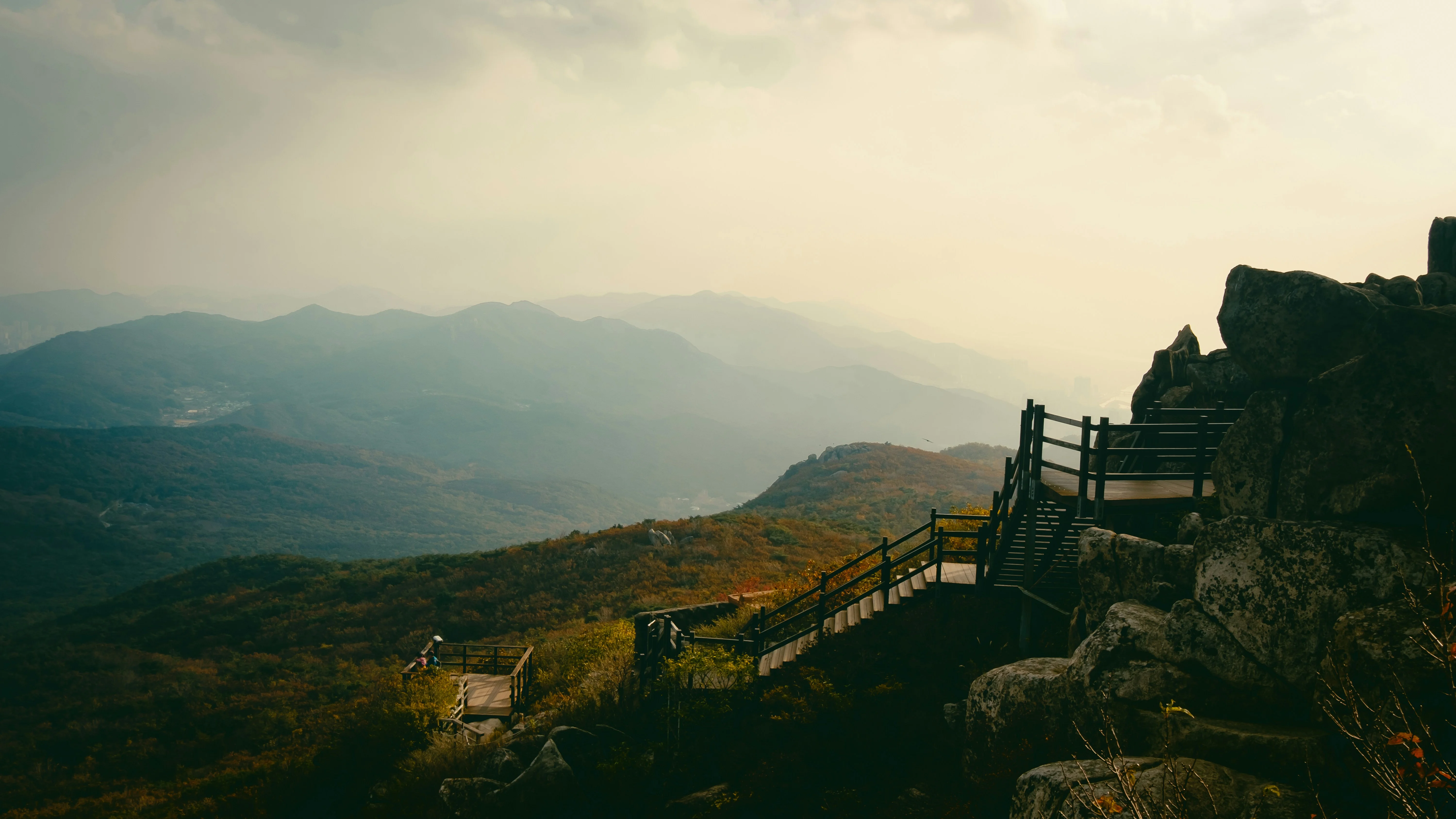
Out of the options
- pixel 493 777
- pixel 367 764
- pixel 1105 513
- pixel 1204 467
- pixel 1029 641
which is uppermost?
pixel 1204 467

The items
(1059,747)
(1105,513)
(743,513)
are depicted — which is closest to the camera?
(1059,747)

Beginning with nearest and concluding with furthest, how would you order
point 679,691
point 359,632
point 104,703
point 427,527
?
1. point 679,691
2. point 104,703
3. point 359,632
4. point 427,527

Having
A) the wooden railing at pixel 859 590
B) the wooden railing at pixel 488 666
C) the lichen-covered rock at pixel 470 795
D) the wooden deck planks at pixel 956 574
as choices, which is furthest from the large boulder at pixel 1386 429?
the wooden railing at pixel 488 666

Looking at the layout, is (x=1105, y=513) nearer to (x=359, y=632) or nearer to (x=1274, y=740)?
(x=1274, y=740)

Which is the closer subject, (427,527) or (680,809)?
(680,809)

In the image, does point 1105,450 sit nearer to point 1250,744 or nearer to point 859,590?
point 1250,744

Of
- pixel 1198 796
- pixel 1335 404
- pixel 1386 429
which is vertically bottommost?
pixel 1198 796

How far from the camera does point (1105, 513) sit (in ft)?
31.0

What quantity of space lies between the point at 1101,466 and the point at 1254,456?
201cm

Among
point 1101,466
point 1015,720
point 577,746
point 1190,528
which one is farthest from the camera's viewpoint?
point 577,746

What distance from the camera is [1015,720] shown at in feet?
25.9

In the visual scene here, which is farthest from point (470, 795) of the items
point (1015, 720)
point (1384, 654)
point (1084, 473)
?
point (1384, 654)

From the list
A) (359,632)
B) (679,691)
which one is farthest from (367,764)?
(359,632)

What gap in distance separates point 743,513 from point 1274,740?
41.8 meters
